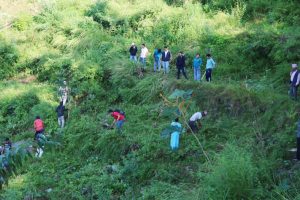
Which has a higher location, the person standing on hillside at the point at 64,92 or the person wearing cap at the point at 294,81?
the person wearing cap at the point at 294,81

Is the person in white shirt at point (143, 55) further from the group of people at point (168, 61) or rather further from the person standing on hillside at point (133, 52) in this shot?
the person standing on hillside at point (133, 52)

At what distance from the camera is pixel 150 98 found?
15.4 meters

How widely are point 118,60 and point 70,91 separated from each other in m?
2.34

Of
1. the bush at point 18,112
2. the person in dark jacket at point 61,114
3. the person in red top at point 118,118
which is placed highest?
the person in red top at point 118,118

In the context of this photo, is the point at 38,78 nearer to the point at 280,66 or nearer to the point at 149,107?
the point at 149,107

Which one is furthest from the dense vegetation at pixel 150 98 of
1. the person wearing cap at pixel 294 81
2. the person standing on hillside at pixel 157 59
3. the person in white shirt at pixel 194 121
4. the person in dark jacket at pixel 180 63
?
the person standing on hillside at pixel 157 59

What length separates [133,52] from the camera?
17547 millimetres

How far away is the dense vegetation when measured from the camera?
10.5 meters

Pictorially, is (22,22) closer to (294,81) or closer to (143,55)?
(143,55)

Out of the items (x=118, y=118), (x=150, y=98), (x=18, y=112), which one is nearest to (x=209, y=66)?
(x=150, y=98)

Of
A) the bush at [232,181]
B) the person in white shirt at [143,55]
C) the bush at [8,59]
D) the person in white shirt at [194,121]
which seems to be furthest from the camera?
the bush at [8,59]

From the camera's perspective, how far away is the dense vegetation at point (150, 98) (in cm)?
1046

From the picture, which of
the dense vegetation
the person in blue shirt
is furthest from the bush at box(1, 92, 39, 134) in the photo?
the person in blue shirt

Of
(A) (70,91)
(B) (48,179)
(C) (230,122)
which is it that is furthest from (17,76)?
(C) (230,122)
